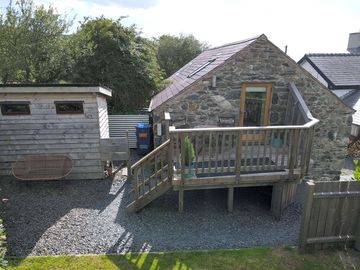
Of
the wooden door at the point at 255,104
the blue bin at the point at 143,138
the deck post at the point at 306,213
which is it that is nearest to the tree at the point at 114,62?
the blue bin at the point at 143,138

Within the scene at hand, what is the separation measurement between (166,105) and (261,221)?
440cm

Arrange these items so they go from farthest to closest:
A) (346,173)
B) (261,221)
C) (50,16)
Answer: (50,16) → (346,173) → (261,221)

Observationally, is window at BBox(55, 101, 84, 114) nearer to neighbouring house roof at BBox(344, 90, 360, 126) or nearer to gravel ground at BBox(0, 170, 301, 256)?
gravel ground at BBox(0, 170, 301, 256)

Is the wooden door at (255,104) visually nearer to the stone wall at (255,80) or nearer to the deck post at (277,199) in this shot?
the stone wall at (255,80)

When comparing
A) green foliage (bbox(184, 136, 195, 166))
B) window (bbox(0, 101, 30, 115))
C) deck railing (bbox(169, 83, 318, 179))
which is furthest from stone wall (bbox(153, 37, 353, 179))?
window (bbox(0, 101, 30, 115))

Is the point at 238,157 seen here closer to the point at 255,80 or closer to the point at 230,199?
the point at 230,199

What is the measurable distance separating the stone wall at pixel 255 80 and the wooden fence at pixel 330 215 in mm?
3879

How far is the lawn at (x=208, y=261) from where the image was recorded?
4.95 m

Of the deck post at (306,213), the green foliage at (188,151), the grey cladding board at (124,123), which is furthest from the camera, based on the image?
the grey cladding board at (124,123)

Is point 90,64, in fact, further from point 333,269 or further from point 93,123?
point 333,269

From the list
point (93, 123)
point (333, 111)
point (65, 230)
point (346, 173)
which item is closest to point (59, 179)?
point (93, 123)

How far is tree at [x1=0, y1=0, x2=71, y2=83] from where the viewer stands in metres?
11.5

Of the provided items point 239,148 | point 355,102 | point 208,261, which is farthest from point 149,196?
point 355,102

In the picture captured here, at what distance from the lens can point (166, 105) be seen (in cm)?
808
